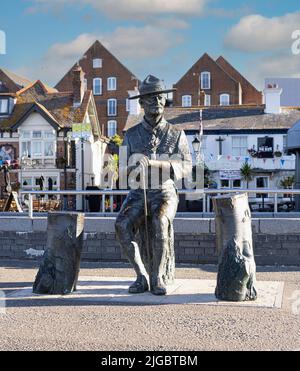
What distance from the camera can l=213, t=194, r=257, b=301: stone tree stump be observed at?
22.2 ft

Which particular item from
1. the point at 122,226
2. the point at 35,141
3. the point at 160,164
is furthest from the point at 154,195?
the point at 35,141

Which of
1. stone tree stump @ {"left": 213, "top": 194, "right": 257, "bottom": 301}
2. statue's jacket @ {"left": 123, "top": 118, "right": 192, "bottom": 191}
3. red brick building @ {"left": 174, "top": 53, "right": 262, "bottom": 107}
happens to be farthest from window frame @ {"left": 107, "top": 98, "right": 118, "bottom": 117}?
stone tree stump @ {"left": 213, "top": 194, "right": 257, "bottom": 301}

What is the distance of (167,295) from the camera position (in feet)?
23.6

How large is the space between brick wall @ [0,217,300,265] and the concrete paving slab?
199 centimetres

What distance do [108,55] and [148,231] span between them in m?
51.4

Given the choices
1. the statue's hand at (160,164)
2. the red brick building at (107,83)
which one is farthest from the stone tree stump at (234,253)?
the red brick building at (107,83)

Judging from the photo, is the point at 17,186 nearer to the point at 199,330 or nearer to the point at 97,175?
the point at 97,175

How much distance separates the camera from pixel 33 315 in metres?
6.19

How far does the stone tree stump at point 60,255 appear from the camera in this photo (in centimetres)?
732

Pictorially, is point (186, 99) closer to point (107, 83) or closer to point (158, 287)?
point (107, 83)

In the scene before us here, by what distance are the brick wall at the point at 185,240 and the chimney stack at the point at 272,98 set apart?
1172 inches

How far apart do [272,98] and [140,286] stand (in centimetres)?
3342

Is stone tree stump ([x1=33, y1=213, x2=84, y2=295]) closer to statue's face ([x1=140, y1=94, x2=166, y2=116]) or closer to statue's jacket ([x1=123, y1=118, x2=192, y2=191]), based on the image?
statue's jacket ([x1=123, y1=118, x2=192, y2=191])

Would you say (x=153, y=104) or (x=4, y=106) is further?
(x=4, y=106)
